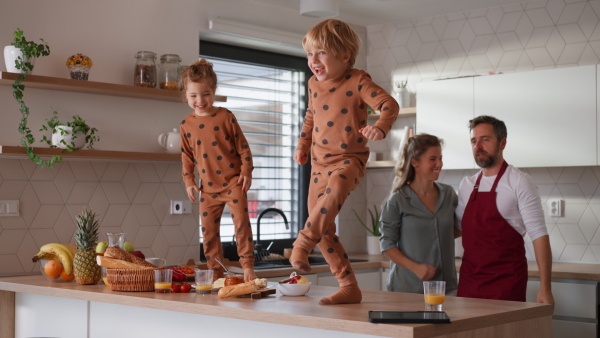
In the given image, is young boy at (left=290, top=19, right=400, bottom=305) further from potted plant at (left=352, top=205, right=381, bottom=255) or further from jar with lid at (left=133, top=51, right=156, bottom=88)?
potted plant at (left=352, top=205, right=381, bottom=255)

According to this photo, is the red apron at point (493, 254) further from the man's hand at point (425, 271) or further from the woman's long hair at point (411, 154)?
the woman's long hair at point (411, 154)

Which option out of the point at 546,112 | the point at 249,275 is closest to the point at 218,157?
the point at 249,275

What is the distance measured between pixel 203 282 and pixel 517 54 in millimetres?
2973

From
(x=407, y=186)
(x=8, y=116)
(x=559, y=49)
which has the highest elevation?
(x=559, y=49)

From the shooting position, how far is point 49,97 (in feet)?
13.0

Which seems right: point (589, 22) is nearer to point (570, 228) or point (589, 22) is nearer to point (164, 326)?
point (570, 228)

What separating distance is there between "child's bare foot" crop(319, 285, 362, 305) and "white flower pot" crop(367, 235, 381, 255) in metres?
2.90

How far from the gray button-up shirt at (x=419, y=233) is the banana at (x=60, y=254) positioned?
1324mm

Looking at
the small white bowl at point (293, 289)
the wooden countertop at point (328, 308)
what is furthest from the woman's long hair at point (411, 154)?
Answer: the small white bowl at point (293, 289)

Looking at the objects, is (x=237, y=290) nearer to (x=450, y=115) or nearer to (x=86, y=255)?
(x=86, y=255)

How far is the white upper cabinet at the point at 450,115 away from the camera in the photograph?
4.74 meters

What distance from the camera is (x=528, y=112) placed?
176 inches

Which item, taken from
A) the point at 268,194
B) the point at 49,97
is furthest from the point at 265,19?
the point at 49,97

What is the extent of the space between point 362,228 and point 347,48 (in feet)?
11.3
